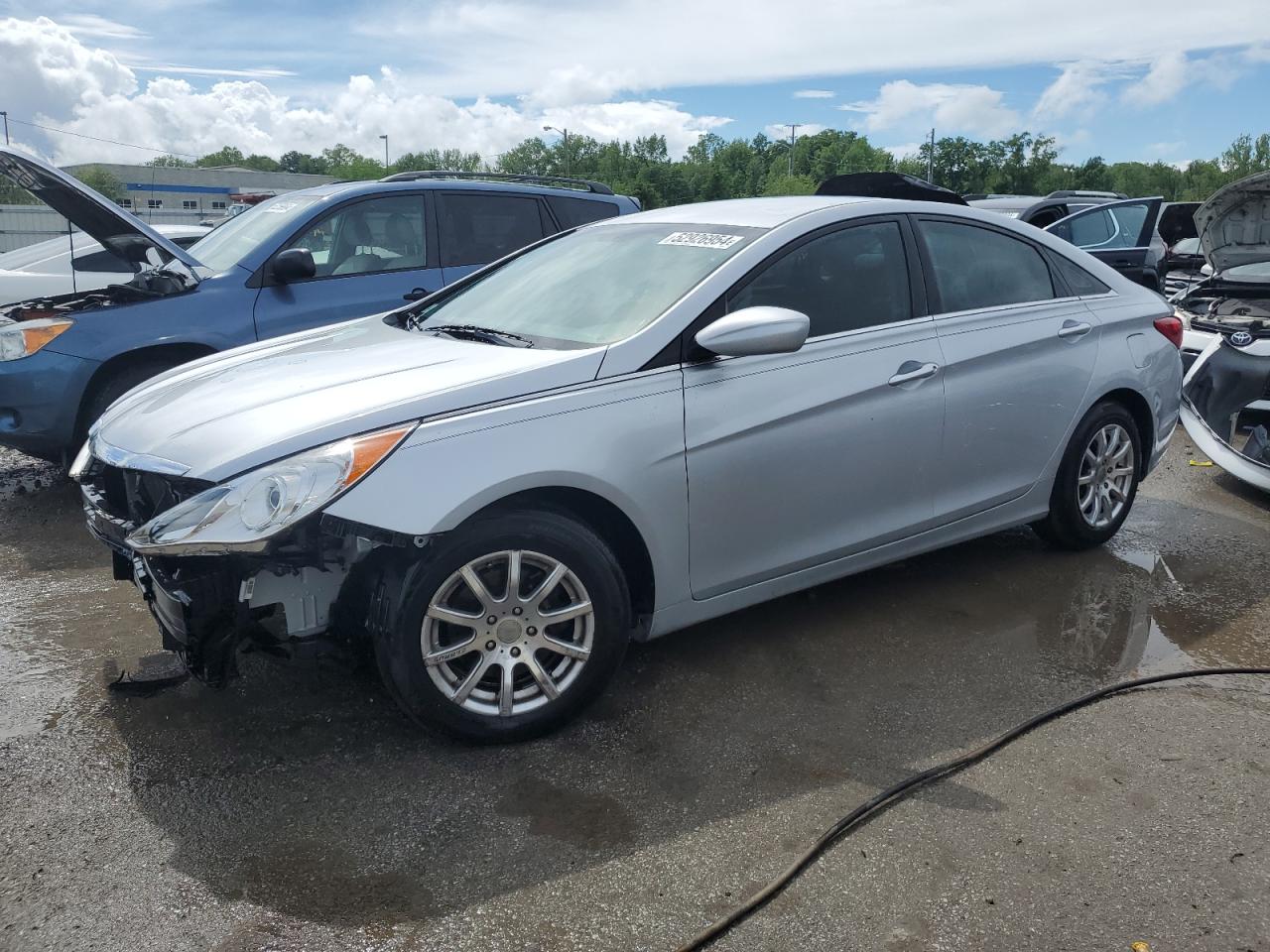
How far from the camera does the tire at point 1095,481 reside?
15.9ft

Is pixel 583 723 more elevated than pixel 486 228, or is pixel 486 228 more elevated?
pixel 486 228

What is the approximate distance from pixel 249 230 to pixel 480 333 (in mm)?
3547

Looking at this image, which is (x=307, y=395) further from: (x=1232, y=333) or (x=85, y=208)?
(x=1232, y=333)

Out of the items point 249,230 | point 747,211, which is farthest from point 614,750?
point 249,230

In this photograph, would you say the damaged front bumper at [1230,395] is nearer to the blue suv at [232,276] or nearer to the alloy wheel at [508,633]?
the blue suv at [232,276]

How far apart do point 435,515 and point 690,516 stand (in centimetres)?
92

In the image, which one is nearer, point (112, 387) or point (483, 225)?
point (112, 387)

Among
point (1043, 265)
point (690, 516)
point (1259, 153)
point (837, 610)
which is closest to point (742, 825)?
point (690, 516)

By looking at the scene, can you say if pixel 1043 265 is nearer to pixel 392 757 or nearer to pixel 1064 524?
pixel 1064 524

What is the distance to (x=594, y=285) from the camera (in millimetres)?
3932

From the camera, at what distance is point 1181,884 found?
263 centimetres

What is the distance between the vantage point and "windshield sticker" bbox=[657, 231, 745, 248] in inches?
152

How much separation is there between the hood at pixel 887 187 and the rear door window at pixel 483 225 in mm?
1979

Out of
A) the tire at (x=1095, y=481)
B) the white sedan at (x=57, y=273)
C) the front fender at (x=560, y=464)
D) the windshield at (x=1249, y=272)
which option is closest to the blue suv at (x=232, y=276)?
the white sedan at (x=57, y=273)
